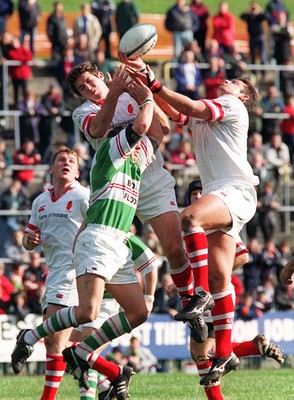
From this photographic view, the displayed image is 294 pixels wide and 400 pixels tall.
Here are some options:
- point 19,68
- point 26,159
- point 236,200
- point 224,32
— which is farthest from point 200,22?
point 236,200

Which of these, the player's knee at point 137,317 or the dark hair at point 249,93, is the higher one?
the dark hair at point 249,93

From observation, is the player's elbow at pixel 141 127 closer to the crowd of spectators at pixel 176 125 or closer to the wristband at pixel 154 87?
the wristband at pixel 154 87

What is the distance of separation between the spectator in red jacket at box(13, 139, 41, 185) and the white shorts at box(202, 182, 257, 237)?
13685mm

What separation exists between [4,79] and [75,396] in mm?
12728

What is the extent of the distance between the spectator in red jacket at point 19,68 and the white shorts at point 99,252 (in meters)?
15.9

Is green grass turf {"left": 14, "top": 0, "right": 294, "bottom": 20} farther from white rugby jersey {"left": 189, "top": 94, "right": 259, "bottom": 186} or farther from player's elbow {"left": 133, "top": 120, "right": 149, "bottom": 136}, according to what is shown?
player's elbow {"left": 133, "top": 120, "right": 149, "bottom": 136}

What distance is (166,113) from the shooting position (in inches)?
465

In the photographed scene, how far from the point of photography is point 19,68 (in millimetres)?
26422

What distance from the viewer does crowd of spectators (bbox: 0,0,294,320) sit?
2331cm

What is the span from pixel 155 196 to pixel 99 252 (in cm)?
135

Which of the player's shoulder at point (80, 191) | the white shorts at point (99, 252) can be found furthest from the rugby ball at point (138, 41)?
the player's shoulder at point (80, 191)

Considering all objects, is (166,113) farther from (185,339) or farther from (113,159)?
(185,339)

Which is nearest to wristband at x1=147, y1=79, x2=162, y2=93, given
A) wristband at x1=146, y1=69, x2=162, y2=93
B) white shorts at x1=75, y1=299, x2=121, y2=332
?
wristband at x1=146, y1=69, x2=162, y2=93

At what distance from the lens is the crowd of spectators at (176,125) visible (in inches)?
918
